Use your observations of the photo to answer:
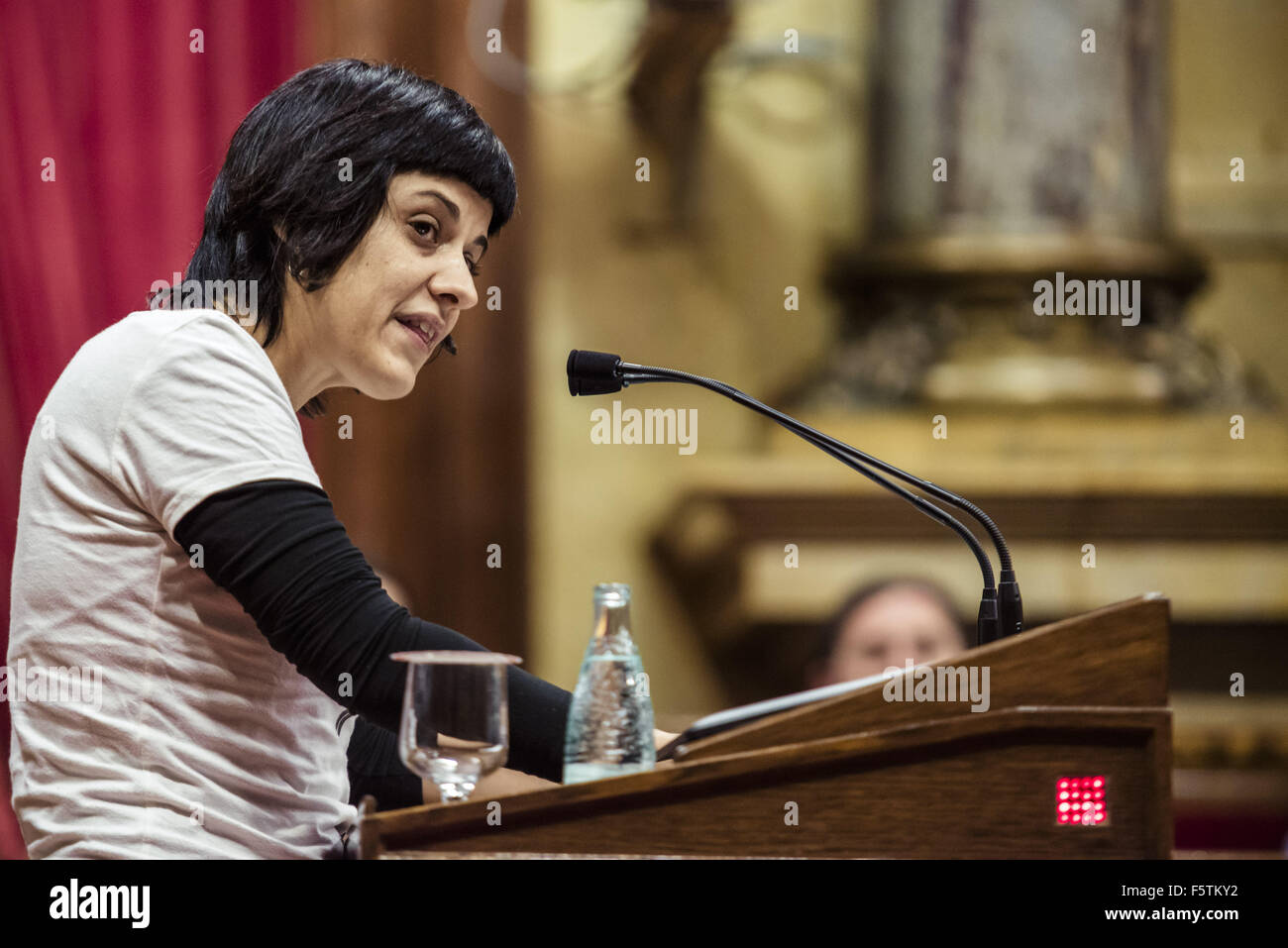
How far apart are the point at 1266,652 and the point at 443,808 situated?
2897mm

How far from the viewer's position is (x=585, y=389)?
1.21 meters

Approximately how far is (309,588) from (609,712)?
9.4 inches

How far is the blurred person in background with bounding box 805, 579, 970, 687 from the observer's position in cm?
229

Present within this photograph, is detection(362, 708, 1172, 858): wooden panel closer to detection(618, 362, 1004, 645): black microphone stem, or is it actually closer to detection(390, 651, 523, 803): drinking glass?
detection(390, 651, 523, 803): drinking glass

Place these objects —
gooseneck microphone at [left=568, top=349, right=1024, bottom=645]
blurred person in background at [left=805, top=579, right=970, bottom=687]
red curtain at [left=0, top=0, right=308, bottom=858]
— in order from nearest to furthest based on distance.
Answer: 1. gooseneck microphone at [left=568, top=349, right=1024, bottom=645]
2. blurred person in background at [left=805, top=579, right=970, bottom=687]
3. red curtain at [left=0, top=0, right=308, bottom=858]

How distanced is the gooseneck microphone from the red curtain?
197 centimetres

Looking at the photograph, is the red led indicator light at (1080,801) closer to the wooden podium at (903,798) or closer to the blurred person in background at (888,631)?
the wooden podium at (903,798)

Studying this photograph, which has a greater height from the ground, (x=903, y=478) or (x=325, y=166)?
(x=325, y=166)

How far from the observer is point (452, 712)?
3.14 ft

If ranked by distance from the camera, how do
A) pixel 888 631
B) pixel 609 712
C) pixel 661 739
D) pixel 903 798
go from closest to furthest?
pixel 903 798
pixel 609 712
pixel 661 739
pixel 888 631

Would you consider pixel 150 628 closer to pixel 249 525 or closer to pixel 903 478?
pixel 249 525

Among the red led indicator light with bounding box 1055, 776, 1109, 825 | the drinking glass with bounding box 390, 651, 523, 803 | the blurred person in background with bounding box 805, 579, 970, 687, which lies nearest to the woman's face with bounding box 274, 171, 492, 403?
the drinking glass with bounding box 390, 651, 523, 803

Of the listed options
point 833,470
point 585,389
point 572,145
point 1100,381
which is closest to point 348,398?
point 572,145

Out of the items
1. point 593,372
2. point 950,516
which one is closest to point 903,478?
point 950,516
